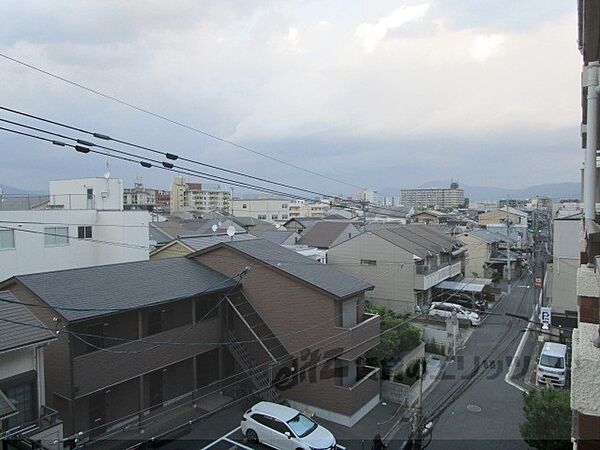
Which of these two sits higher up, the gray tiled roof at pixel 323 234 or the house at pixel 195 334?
the gray tiled roof at pixel 323 234

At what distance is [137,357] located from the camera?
528 inches

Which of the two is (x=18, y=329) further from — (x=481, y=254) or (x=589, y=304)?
(x=481, y=254)

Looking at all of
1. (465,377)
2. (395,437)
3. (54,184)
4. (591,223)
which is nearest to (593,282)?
(591,223)

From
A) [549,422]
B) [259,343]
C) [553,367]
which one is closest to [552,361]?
[553,367]

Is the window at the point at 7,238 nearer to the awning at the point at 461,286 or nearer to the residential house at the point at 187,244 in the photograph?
the residential house at the point at 187,244

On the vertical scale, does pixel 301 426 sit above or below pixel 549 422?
below

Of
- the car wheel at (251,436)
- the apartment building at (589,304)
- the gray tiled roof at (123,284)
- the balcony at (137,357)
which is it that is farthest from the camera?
the car wheel at (251,436)

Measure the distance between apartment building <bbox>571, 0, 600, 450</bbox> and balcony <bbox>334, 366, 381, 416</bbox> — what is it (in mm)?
12029

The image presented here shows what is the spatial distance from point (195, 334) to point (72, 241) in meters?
14.3

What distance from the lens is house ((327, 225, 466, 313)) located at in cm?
2670

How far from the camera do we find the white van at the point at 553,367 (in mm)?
17047

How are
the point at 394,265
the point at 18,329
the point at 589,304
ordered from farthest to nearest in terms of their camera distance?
1. the point at 394,265
2. the point at 18,329
3. the point at 589,304

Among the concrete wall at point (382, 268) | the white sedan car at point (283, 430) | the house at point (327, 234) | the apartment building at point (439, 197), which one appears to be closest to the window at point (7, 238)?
the white sedan car at point (283, 430)

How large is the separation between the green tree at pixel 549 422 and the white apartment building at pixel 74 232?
2253cm
